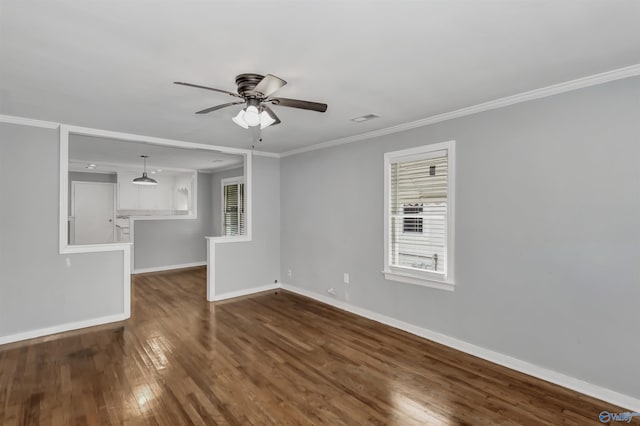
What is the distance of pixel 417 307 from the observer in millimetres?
3859

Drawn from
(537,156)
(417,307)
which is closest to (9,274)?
(417,307)

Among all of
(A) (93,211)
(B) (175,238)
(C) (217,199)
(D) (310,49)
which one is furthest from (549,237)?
(A) (93,211)

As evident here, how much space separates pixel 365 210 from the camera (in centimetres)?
450

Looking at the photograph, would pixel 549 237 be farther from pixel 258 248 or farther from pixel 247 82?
pixel 258 248

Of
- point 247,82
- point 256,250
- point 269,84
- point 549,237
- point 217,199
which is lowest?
point 256,250

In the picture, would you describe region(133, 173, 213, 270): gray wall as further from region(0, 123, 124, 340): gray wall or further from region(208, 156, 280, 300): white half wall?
region(0, 123, 124, 340): gray wall

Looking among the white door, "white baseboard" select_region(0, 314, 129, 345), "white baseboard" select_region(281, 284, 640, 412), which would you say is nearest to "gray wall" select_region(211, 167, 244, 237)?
the white door

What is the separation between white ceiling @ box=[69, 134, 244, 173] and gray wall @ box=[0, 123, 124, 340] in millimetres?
815

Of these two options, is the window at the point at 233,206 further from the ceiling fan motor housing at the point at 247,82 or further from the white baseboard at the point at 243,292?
the ceiling fan motor housing at the point at 247,82

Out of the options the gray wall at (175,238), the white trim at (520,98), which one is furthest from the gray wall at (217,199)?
the white trim at (520,98)

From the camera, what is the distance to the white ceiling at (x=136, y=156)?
205 inches

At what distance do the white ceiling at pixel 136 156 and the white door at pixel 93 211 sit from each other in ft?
2.30

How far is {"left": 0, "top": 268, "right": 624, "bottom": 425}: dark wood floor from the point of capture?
7.82 ft

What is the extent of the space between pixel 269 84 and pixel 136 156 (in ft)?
17.3
